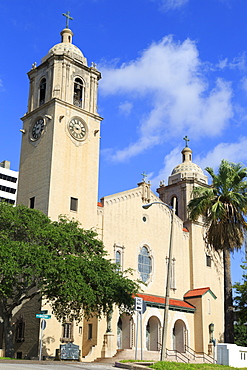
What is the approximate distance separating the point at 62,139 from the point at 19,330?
14.7m

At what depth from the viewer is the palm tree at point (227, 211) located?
2891 cm

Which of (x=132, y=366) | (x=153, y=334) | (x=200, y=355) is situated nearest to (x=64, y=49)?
(x=153, y=334)

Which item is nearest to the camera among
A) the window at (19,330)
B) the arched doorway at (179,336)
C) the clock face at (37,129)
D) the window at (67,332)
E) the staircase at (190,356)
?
the window at (67,332)

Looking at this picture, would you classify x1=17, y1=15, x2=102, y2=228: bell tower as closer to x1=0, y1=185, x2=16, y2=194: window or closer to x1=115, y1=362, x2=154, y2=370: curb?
x1=115, y1=362, x2=154, y2=370: curb

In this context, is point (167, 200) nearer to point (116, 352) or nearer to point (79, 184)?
point (79, 184)

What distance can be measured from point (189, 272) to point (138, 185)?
961 centimetres

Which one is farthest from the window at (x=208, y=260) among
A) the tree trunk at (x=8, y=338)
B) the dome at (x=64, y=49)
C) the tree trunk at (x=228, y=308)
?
the tree trunk at (x=8, y=338)

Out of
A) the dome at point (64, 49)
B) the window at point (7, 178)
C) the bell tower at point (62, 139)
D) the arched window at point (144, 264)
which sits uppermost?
the window at point (7, 178)

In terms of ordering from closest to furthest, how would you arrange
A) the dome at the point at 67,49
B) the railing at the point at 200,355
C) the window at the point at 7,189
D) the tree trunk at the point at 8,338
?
the tree trunk at the point at 8,338, the railing at the point at 200,355, the dome at the point at 67,49, the window at the point at 7,189

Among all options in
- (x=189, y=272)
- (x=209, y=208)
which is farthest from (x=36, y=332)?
(x=189, y=272)

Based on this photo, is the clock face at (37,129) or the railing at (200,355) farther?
the railing at (200,355)

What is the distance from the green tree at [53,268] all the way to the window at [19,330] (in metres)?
4.45

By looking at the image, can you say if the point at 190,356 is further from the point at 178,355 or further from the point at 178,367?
the point at 178,367

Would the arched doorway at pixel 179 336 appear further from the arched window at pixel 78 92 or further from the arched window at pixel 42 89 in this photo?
the arched window at pixel 42 89
